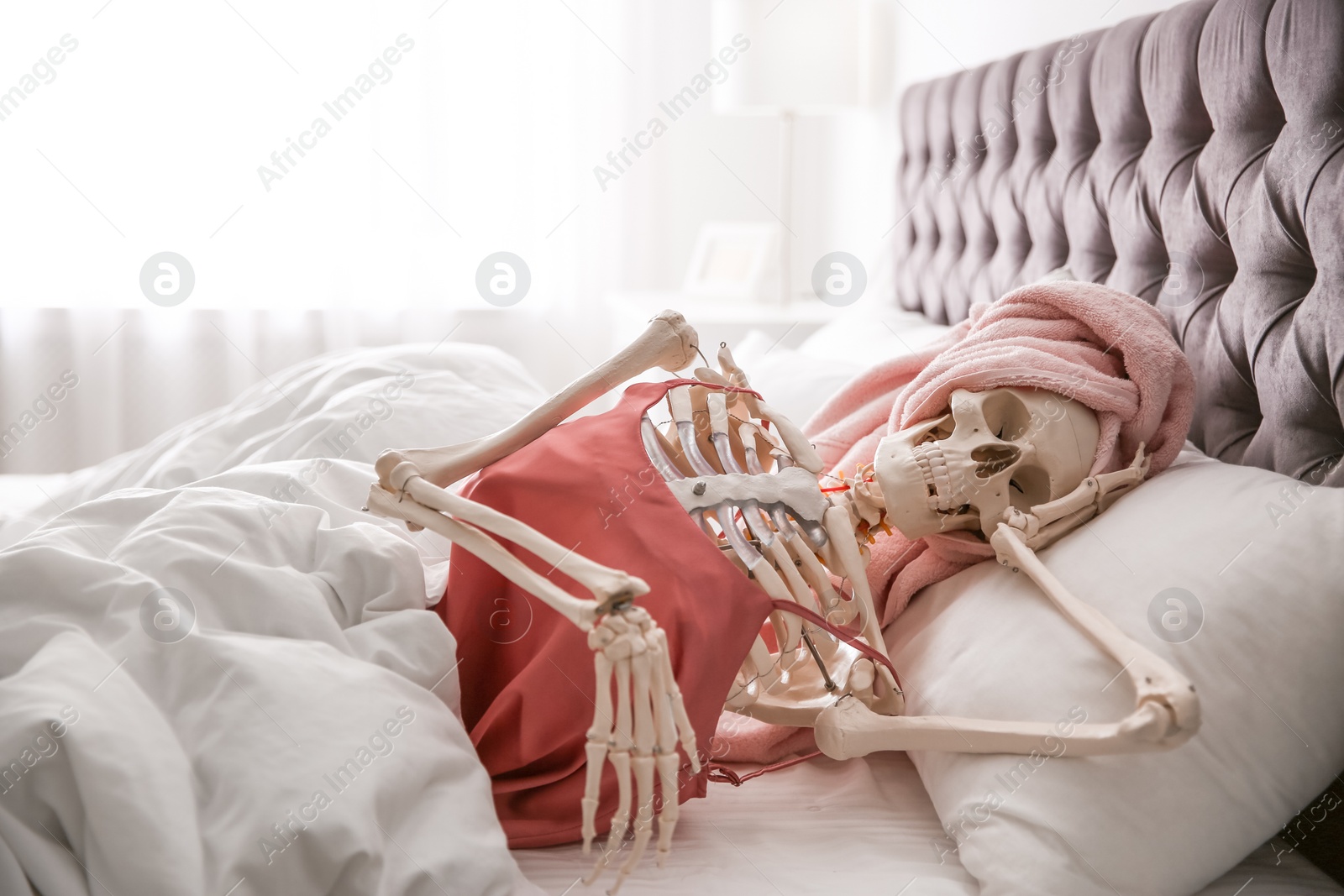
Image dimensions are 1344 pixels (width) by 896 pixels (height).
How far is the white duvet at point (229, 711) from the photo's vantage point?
2.31 ft

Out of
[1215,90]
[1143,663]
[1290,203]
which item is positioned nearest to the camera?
[1143,663]

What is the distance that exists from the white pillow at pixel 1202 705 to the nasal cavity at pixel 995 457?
0.48 feet

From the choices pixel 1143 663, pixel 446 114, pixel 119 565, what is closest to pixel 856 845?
pixel 1143 663

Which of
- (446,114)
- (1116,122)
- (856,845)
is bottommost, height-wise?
(856,845)

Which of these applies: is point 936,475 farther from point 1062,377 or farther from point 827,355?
point 827,355

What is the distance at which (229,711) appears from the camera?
78 centimetres

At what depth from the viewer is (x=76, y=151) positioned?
281cm

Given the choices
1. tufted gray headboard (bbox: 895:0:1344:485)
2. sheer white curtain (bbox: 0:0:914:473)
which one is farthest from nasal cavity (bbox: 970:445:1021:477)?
sheer white curtain (bbox: 0:0:914:473)

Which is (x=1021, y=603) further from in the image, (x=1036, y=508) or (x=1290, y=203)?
(x=1290, y=203)

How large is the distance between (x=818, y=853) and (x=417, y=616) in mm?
439

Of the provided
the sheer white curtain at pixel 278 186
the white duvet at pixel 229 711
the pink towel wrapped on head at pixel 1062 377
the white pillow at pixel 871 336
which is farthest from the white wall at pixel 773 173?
the white duvet at pixel 229 711

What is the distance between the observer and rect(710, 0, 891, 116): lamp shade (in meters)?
2.52

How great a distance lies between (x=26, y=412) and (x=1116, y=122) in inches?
118

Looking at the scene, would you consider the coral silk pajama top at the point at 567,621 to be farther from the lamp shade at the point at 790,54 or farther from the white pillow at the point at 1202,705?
the lamp shade at the point at 790,54
